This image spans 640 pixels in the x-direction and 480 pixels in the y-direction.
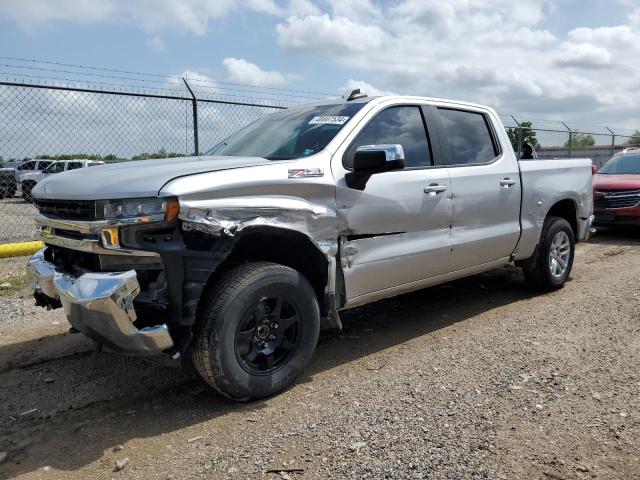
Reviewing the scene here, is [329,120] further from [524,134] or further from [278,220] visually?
[524,134]

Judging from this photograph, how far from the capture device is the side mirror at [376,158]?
12.3ft

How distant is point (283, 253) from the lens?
3.80m

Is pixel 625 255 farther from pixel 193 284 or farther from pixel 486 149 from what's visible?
pixel 193 284

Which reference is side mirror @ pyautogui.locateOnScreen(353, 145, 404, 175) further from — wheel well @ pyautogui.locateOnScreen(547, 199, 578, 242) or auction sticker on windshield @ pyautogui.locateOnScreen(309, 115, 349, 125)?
wheel well @ pyautogui.locateOnScreen(547, 199, 578, 242)

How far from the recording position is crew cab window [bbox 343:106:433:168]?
13.9 ft

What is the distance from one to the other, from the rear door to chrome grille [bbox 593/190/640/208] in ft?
18.1

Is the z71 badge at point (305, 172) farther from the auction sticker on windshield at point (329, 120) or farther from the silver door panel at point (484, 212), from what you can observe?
the silver door panel at point (484, 212)

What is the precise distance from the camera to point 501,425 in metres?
3.21

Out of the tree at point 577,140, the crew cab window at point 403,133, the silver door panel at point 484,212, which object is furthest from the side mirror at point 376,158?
the tree at point 577,140

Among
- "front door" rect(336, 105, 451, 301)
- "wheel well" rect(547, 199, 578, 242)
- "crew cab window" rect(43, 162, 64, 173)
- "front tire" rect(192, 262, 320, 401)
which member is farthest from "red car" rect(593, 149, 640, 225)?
"crew cab window" rect(43, 162, 64, 173)

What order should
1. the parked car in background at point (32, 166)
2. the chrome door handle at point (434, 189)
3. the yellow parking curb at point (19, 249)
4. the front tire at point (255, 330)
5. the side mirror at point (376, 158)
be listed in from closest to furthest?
the front tire at point (255, 330)
the side mirror at point (376, 158)
the chrome door handle at point (434, 189)
the yellow parking curb at point (19, 249)
the parked car in background at point (32, 166)

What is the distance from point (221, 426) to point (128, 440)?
20.5 inches

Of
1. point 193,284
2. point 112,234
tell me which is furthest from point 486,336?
point 112,234

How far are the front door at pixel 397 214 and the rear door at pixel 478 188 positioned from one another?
0.61 ft
